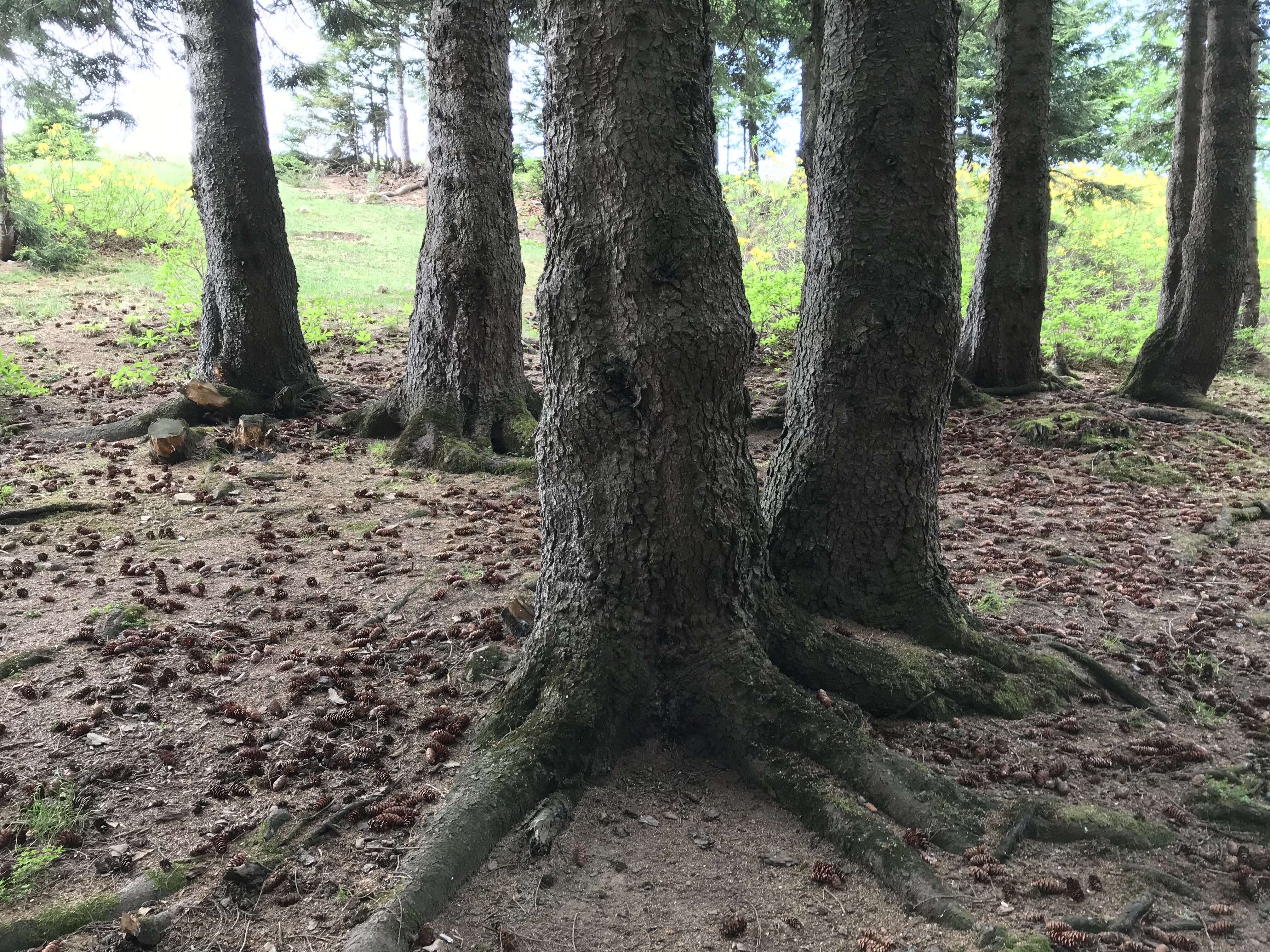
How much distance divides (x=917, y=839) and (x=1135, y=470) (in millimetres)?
6495

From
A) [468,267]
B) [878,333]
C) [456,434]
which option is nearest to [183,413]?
[456,434]

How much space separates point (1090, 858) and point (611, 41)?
3430mm

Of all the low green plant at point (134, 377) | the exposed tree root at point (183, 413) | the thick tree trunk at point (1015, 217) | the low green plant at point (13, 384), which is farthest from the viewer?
the low green plant at point (134, 377)

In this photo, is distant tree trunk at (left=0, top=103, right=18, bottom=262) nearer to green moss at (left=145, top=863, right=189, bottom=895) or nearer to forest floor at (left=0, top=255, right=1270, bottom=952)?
forest floor at (left=0, top=255, right=1270, bottom=952)

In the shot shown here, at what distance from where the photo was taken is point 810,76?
14.2 metres

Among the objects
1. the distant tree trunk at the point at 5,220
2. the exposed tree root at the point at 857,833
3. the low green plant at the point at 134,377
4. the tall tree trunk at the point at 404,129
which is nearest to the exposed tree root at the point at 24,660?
the exposed tree root at the point at 857,833

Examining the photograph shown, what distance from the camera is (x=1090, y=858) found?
9.49 ft

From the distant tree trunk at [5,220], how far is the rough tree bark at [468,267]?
12378mm

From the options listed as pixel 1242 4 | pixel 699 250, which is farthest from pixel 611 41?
pixel 1242 4

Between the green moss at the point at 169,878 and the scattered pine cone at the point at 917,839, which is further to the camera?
the scattered pine cone at the point at 917,839

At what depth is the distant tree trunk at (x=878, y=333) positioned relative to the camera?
394 centimetres

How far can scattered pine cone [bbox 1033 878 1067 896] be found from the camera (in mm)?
2703

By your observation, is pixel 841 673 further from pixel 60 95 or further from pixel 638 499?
pixel 60 95

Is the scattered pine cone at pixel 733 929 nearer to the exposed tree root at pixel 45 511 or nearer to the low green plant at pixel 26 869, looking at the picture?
the low green plant at pixel 26 869
